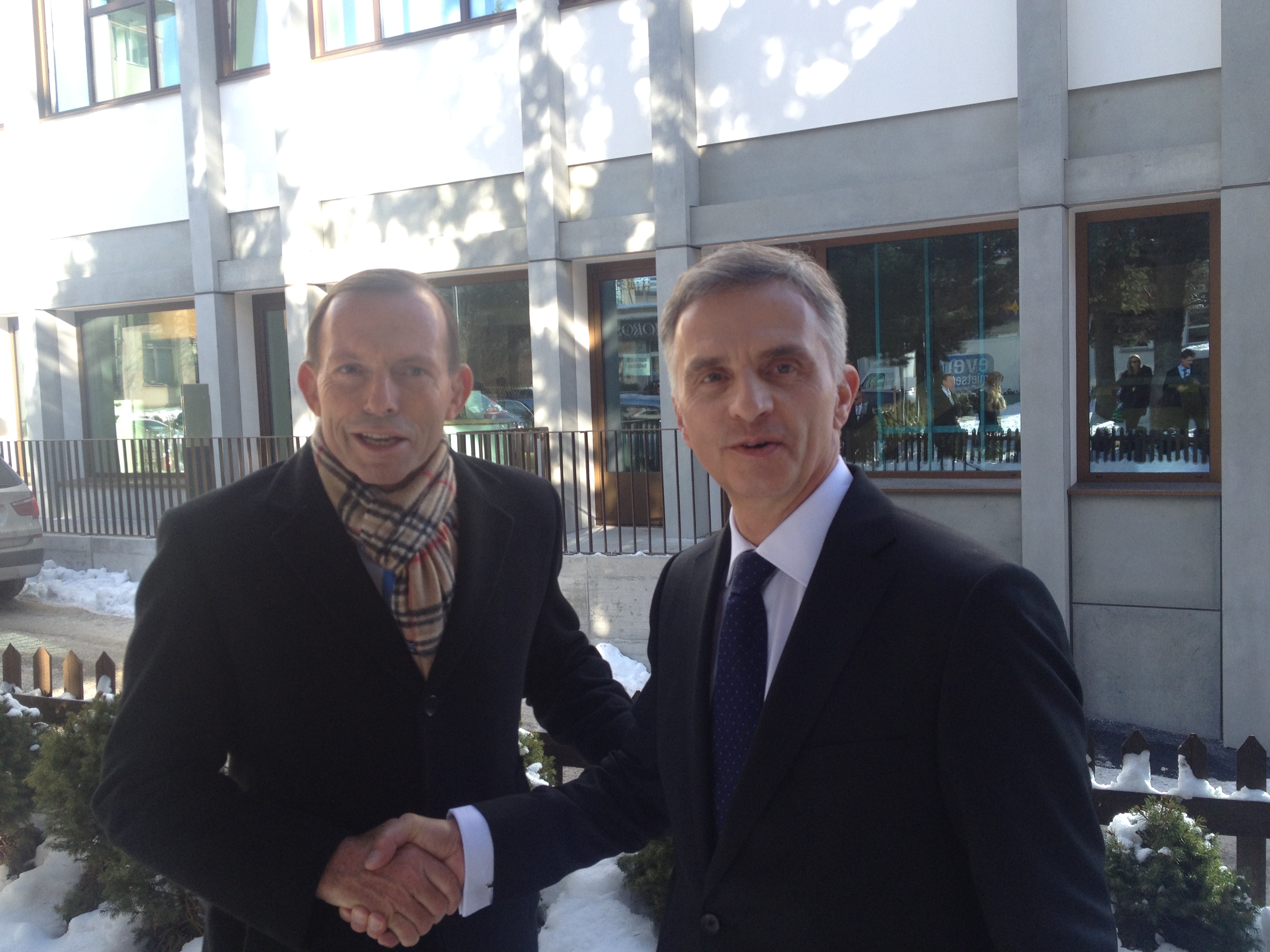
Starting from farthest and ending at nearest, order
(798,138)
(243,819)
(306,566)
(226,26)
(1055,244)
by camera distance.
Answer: (226,26)
(798,138)
(1055,244)
(306,566)
(243,819)

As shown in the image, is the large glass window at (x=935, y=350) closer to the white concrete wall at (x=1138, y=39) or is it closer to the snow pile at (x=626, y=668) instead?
the white concrete wall at (x=1138, y=39)

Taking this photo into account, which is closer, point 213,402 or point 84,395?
point 213,402

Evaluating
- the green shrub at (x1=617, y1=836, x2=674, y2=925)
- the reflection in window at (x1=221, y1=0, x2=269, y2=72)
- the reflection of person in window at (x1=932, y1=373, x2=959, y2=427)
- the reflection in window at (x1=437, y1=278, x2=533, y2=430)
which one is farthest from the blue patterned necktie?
the reflection in window at (x1=221, y1=0, x2=269, y2=72)

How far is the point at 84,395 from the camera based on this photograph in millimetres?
14852

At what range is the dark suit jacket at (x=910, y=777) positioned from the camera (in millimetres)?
1407

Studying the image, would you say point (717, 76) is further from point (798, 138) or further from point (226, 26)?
point (226, 26)

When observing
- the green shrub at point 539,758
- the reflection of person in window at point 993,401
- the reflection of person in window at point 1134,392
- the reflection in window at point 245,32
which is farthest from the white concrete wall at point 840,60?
the green shrub at point 539,758

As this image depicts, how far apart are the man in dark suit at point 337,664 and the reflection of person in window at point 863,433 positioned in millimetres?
8196

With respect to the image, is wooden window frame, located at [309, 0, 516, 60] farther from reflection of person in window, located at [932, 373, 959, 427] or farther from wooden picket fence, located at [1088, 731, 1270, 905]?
wooden picket fence, located at [1088, 731, 1270, 905]

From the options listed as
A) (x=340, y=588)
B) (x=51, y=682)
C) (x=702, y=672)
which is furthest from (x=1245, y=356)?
(x=51, y=682)

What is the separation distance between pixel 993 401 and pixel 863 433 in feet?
4.25

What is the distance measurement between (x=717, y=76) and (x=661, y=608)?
8.99m

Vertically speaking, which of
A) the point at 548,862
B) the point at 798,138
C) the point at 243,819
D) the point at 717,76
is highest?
the point at 717,76

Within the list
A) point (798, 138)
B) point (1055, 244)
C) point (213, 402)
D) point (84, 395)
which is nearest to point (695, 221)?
point (798, 138)
